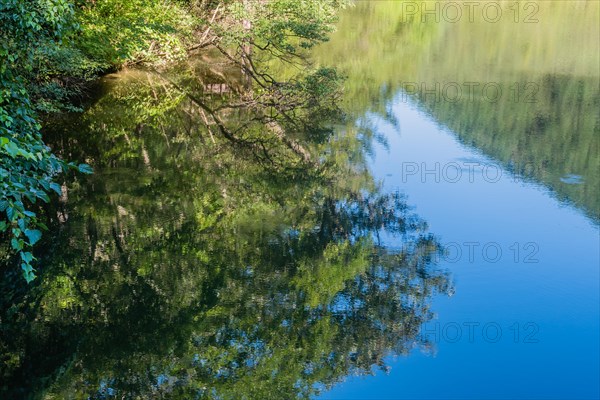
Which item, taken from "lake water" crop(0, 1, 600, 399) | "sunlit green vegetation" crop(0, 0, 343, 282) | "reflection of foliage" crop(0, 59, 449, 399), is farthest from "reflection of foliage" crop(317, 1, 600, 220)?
"reflection of foliage" crop(0, 59, 449, 399)

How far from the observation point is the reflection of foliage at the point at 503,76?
16.8 metres

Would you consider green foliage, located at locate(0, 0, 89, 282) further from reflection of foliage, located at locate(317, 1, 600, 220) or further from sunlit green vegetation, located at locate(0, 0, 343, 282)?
reflection of foliage, located at locate(317, 1, 600, 220)

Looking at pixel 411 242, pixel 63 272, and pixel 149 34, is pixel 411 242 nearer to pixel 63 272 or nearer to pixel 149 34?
pixel 63 272

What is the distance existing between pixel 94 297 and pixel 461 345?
484cm

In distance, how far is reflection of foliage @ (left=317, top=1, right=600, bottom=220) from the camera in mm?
16750

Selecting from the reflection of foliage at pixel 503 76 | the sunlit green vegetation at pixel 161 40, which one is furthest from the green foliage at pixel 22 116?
the reflection of foliage at pixel 503 76

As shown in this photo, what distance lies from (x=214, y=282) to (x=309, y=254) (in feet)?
5.60

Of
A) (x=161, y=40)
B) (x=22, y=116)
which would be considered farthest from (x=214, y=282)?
(x=161, y=40)

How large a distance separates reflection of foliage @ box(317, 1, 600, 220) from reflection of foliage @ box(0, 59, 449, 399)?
176 inches

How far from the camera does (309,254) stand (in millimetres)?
10961

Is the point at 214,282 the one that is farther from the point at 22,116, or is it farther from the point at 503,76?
the point at 503,76

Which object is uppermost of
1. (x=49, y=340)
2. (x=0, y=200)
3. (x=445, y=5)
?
(x=445, y=5)

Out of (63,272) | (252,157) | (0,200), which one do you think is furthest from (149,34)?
(0,200)

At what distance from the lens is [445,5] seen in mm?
45750
